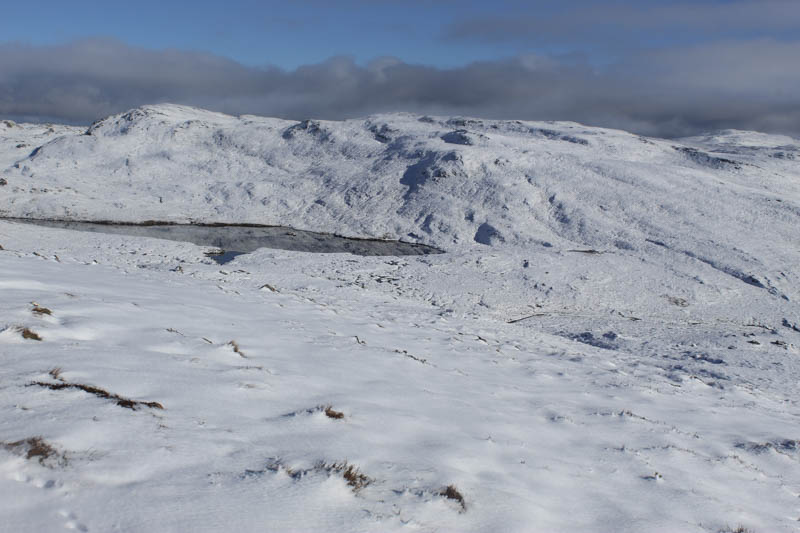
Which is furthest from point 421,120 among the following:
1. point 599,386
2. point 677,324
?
point 599,386

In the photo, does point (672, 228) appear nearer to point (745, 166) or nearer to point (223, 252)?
point (745, 166)

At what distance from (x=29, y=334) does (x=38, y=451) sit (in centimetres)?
349

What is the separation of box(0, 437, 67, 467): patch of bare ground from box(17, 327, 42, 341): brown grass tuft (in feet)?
10.4

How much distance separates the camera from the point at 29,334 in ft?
23.8

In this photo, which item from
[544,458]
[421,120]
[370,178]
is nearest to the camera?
[544,458]

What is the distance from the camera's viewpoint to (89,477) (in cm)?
430

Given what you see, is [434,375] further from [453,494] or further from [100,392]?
[100,392]

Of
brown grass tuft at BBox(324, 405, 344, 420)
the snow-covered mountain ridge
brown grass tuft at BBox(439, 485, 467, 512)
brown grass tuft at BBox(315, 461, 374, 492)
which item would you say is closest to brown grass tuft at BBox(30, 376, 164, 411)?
brown grass tuft at BBox(324, 405, 344, 420)

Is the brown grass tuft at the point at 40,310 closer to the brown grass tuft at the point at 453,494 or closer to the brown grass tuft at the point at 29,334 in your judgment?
the brown grass tuft at the point at 29,334

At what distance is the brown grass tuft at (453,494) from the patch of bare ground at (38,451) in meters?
3.29

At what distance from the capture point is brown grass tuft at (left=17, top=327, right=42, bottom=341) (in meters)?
7.18

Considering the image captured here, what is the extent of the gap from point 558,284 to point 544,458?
66.0ft

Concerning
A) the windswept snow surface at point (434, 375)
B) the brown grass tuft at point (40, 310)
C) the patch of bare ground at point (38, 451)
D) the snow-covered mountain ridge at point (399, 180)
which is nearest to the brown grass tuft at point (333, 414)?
the windswept snow surface at point (434, 375)

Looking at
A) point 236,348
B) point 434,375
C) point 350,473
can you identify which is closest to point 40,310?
point 236,348
